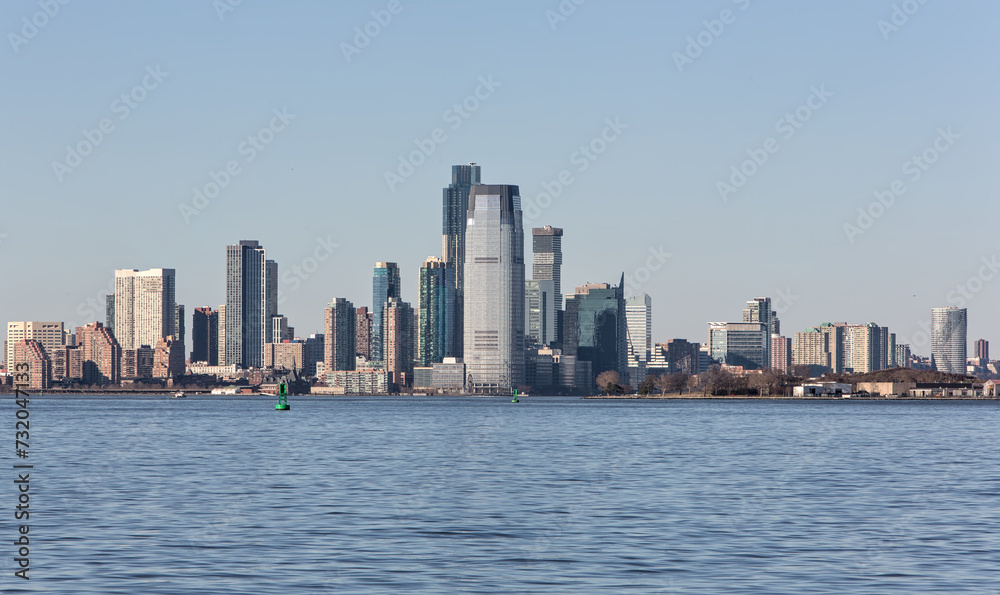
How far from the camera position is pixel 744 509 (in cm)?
4525

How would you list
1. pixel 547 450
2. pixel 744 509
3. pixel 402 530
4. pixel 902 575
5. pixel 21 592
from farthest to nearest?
pixel 547 450 < pixel 744 509 < pixel 402 530 < pixel 902 575 < pixel 21 592

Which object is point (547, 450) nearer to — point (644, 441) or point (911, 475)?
point (644, 441)

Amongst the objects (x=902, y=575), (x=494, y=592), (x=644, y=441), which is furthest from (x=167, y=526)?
(x=644, y=441)

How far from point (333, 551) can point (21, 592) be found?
871cm

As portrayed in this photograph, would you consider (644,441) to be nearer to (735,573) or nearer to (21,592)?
(735,573)

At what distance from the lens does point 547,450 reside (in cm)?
8250

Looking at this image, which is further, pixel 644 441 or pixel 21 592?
pixel 644 441

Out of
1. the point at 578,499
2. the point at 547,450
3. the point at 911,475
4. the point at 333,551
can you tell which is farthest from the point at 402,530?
the point at 547,450

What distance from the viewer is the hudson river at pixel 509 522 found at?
3108cm

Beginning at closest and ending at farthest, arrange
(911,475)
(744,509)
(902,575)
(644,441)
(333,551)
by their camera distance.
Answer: (902,575)
(333,551)
(744,509)
(911,475)
(644,441)

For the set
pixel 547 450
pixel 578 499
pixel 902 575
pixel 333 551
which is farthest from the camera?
pixel 547 450

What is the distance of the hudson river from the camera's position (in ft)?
102

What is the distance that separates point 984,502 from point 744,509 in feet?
32.4

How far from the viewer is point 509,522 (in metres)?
41.9
